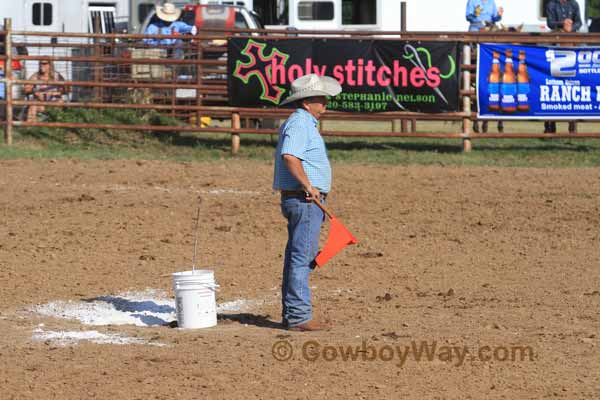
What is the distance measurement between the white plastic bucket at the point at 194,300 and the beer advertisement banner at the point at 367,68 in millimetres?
9569

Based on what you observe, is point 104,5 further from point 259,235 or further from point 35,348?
point 35,348

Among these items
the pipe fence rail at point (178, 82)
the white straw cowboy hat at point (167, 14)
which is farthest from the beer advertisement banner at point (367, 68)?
the white straw cowboy hat at point (167, 14)

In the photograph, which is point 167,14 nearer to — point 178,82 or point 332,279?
point 178,82

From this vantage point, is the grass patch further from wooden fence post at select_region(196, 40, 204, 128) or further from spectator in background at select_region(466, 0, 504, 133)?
spectator in background at select_region(466, 0, 504, 133)

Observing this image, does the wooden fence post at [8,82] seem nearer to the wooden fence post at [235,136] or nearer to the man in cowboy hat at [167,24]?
the man in cowboy hat at [167,24]

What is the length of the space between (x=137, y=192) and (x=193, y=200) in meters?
0.86

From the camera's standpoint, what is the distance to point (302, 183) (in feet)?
24.1

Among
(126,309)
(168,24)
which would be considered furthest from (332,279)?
(168,24)

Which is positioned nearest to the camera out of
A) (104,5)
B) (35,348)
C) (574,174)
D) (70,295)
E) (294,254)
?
(35,348)

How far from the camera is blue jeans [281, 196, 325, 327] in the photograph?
7.52 metres

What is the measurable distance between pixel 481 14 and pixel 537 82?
3761 millimetres

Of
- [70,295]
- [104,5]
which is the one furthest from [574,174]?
[104,5]

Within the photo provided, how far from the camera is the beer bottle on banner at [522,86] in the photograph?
56.3ft

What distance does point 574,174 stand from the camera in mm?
15469
